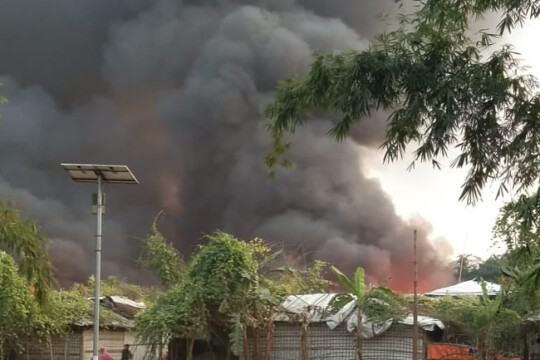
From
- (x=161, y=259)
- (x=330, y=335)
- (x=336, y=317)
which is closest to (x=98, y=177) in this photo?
(x=336, y=317)

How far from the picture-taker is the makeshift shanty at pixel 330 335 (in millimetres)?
15594

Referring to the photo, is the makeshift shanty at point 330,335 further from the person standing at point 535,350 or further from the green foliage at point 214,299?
the person standing at point 535,350

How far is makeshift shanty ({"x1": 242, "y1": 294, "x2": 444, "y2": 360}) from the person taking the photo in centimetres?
1559

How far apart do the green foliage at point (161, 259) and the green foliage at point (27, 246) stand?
4110 mm

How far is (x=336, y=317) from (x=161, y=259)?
6.08 m

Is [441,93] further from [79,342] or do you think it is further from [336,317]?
[79,342]

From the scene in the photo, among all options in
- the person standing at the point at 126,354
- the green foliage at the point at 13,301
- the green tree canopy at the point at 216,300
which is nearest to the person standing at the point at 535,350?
the green tree canopy at the point at 216,300

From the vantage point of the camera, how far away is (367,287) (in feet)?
55.4

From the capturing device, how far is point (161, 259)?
20.5 m

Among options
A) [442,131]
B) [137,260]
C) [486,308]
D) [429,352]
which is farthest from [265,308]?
[442,131]

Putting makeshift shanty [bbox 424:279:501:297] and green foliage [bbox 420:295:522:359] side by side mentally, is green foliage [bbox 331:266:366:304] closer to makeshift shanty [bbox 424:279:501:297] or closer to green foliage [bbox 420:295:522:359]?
green foliage [bbox 420:295:522:359]

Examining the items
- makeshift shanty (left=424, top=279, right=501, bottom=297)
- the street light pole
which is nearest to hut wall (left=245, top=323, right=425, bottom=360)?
makeshift shanty (left=424, top=279, right=501, bottom=297)

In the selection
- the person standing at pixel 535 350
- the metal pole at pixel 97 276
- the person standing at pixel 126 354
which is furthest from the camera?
the person standing at pixel 126 354

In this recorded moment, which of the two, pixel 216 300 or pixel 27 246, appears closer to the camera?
pixel 216 300
